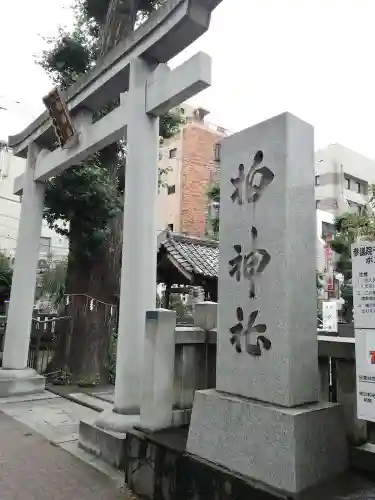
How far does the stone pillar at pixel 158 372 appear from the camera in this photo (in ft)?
13.8

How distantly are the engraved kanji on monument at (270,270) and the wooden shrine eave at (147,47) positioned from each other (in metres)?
2.31

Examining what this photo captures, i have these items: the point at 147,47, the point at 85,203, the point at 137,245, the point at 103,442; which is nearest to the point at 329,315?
the point at 85,203

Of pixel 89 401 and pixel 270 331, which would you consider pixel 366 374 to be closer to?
pixel 270 331

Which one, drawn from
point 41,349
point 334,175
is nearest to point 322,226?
point 334,175

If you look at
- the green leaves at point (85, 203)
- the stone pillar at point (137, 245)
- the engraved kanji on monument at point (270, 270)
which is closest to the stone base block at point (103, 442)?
the stone pillar at point (137, 245)

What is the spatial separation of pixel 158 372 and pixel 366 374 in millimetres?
2115

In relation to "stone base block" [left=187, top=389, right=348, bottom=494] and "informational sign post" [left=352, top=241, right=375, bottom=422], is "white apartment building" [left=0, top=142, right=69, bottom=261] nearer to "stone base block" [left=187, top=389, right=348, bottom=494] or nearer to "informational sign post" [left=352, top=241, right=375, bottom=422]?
"stone base block" [left=187, top=389, right=348, bottom=494]

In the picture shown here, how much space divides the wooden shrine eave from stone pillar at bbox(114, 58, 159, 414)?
29 cm

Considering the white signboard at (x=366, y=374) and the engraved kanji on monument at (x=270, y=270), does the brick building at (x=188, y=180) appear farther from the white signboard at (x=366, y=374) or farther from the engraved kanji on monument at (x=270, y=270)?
the white signboard at (x=366, y=374)

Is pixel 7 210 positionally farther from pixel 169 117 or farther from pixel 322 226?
pixel 322 226

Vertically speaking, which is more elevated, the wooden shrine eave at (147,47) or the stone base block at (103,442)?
the wooden shrine eave at (147,47)

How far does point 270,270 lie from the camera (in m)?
3.35

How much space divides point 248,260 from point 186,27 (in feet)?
11.3

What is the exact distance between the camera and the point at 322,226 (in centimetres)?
3491
